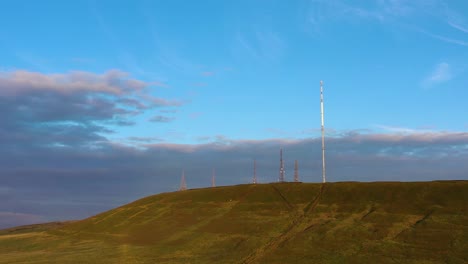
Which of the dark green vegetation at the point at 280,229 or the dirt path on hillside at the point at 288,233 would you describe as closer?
the dark green vegetation at the point at 280,229

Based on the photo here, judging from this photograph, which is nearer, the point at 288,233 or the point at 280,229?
the point at 288,233

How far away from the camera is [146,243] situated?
7200 centimetres

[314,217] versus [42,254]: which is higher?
[314,217]

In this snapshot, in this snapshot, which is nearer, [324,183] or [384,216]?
[384,216]

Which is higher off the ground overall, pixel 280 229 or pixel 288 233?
pixel 280 229

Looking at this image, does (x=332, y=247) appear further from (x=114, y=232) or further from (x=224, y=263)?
(x=114, y=232)

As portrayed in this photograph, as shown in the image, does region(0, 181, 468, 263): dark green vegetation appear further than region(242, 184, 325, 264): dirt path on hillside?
No

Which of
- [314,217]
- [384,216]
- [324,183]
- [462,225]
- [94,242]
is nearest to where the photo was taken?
[462,225]

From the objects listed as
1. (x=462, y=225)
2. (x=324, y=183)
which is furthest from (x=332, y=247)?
(x=324, y=183)

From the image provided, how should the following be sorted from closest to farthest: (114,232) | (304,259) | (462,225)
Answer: (304,259) → (462,225) → (114,232)

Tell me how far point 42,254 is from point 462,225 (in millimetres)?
66547

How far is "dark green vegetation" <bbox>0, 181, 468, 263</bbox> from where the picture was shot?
184 feet

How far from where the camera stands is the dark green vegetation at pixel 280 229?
2203 inches

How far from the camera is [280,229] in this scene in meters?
68.9
